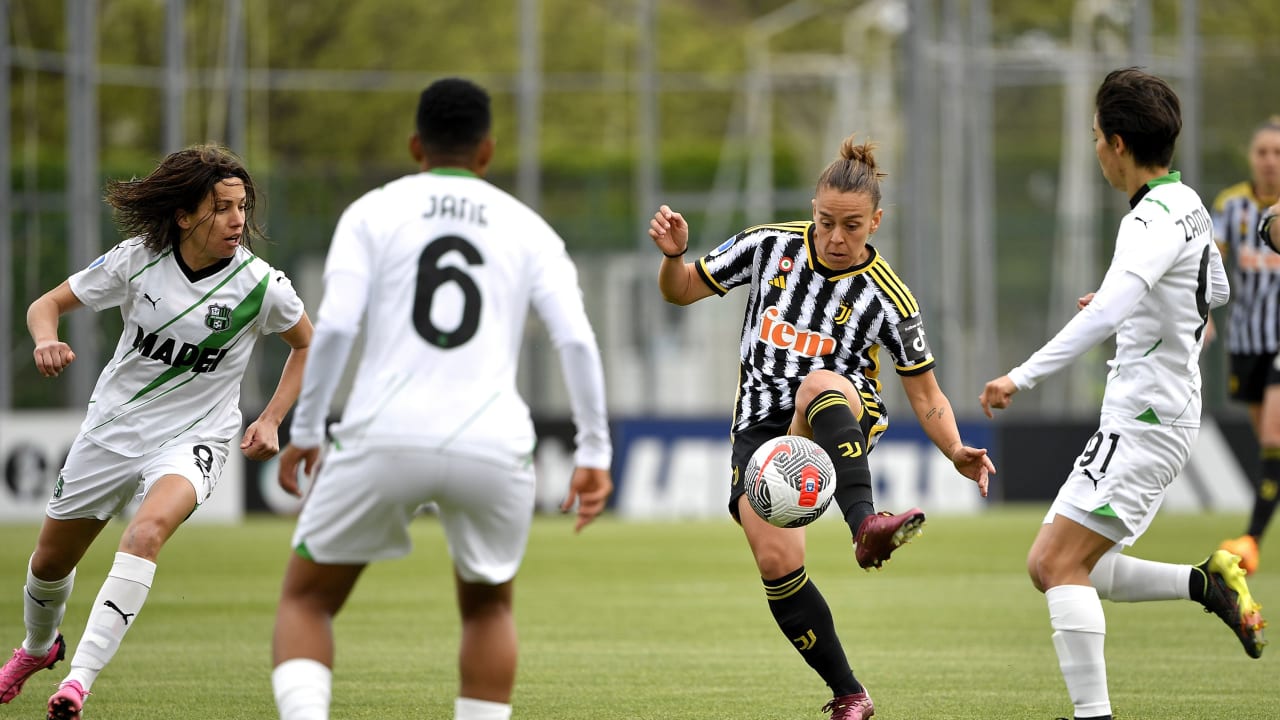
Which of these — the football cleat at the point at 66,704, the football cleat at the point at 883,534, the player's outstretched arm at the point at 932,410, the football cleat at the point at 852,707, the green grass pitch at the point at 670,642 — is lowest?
the green grass pitch at the point at 670,642

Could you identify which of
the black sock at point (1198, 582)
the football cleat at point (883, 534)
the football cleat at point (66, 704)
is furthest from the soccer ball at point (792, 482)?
the football cleat at point (66, 704)

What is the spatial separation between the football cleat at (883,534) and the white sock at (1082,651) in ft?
1.63

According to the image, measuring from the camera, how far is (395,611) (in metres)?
10.7

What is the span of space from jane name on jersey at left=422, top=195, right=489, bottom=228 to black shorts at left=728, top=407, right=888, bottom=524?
201cm

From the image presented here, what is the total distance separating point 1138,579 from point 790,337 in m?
1.53

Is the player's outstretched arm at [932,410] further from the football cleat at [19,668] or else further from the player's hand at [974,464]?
the football cleat at [19,668]

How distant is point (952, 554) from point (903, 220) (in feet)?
30.7

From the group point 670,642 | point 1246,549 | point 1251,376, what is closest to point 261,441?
point 670,642

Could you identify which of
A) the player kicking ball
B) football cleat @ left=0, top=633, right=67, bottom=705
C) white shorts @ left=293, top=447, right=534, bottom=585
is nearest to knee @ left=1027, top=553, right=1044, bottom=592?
the player kicking ball

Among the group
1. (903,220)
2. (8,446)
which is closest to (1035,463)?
(903,220)

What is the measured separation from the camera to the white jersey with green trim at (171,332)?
665 centimetres

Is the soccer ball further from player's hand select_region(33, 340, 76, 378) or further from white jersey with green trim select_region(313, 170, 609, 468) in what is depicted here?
player's hand select_region(33, 340, 76, 378)

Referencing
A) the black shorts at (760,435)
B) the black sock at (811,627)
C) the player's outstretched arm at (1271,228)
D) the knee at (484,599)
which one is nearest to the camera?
the knee at (484,599)

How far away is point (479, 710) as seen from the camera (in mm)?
4879
